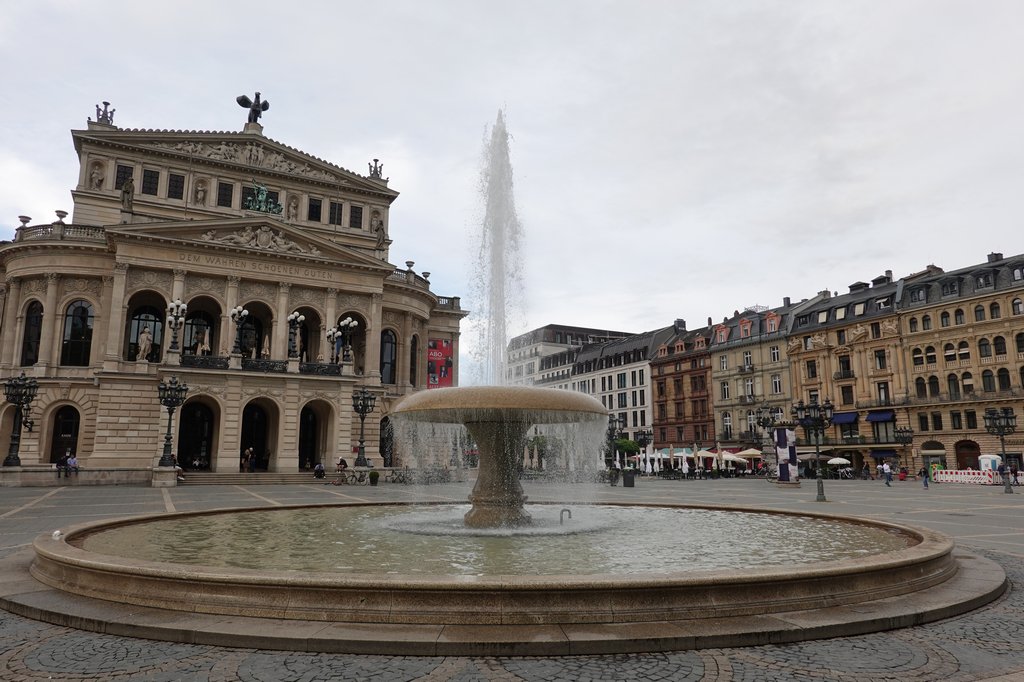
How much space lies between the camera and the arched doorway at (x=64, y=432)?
4131cm

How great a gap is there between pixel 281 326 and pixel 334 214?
14189mm

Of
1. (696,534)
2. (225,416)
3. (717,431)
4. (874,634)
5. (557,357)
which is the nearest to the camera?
(874,634)

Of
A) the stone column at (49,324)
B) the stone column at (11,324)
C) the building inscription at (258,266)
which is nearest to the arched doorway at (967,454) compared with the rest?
the building inscription at (258,266)

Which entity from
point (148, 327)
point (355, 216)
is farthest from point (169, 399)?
point (355, 216)

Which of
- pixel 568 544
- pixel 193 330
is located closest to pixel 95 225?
pixel 193 330

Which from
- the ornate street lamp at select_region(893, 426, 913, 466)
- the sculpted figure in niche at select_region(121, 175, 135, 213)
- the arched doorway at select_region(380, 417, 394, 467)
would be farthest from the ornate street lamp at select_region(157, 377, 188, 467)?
the ornate street lamp at select_region(893, 426, 913, 466)

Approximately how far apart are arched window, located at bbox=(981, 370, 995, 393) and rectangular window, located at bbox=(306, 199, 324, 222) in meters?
53.3

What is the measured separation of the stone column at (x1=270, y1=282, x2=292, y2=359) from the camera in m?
43.6

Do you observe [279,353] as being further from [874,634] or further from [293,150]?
[874,634]

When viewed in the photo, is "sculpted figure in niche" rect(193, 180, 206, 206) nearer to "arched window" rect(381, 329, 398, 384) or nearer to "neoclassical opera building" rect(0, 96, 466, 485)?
"neoclassical opera building" rect(0, 96, 466, 485)

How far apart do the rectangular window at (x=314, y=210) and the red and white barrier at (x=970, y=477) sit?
4936 centimetres

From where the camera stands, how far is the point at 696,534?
11.3 m

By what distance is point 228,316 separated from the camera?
42.2 metres

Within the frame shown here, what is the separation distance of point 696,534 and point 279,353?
37.3 metres
